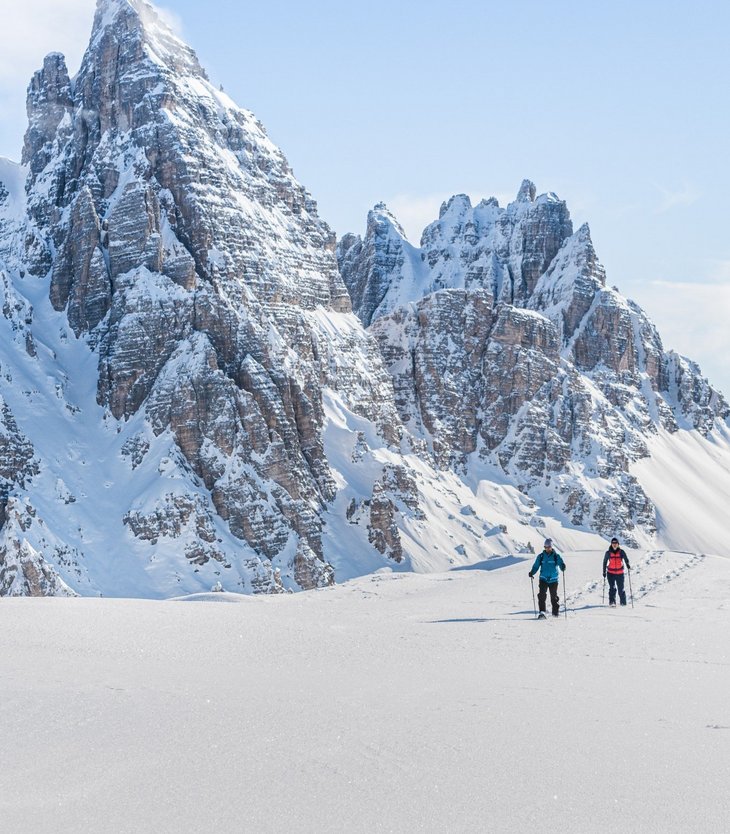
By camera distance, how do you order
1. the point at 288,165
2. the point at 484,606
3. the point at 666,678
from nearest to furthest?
the point at 666,678 → the point at 484,606 → the point at 288,165

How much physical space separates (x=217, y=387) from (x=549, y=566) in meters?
83.4

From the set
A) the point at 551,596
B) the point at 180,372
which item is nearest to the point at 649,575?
the point at 551,596

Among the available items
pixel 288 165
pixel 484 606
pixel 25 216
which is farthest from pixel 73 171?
pixel 484 606

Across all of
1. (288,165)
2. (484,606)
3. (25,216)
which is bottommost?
(484,606)

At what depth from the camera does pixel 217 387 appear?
101 meters

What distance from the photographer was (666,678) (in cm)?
1107

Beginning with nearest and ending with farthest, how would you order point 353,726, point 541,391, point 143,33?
point 353,726
point 143,33
point 541,391

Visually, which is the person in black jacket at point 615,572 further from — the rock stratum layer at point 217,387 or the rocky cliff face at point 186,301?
the rocky cliff face at point 186,301

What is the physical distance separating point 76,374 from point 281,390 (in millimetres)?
24041

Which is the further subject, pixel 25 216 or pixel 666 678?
pixel 25 216

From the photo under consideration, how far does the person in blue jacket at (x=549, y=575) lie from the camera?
19.2m

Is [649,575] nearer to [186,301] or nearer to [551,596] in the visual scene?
[551,596]

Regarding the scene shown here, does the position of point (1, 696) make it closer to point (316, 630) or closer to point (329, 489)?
point (316, 630)

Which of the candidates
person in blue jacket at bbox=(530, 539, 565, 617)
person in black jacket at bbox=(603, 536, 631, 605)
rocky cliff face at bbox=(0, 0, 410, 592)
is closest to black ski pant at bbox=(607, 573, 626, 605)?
person in black jacket at bbox=(603, 536, 631, 605)
